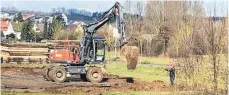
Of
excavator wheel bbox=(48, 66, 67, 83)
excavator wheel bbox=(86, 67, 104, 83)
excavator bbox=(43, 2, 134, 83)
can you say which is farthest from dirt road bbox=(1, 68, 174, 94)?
excavator bbox=(43, 2, 134, 83)

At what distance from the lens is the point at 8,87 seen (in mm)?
19891

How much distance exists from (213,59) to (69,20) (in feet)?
304

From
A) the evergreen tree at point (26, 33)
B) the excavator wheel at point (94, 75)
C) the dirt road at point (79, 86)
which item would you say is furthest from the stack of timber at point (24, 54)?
the evergreen tree at point (26, 33)

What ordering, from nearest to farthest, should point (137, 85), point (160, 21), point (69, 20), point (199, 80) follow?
point (199, 80) < point (137, 85) < point (160, 21) < point (69, 20)

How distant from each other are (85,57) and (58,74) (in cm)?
168

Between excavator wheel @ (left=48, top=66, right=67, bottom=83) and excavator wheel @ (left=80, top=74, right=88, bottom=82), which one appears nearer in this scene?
excavator wheel @ (left=48, top=66, right=67, bottom=83)

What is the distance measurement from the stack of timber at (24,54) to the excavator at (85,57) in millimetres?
11369

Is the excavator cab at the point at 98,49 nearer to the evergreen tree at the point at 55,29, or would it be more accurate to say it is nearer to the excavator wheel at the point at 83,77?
the excavator wheel at the point at 83,77

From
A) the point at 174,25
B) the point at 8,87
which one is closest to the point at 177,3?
the point at 174,25

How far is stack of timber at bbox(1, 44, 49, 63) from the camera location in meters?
35.1

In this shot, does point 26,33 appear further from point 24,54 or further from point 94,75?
point 94,75

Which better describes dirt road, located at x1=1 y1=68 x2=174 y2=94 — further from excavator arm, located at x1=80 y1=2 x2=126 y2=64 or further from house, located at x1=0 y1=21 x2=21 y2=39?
house, located at x1=0 y1=21 x2=21 y2=39

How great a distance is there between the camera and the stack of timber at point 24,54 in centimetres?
3512

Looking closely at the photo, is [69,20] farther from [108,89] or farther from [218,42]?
[218,42]
